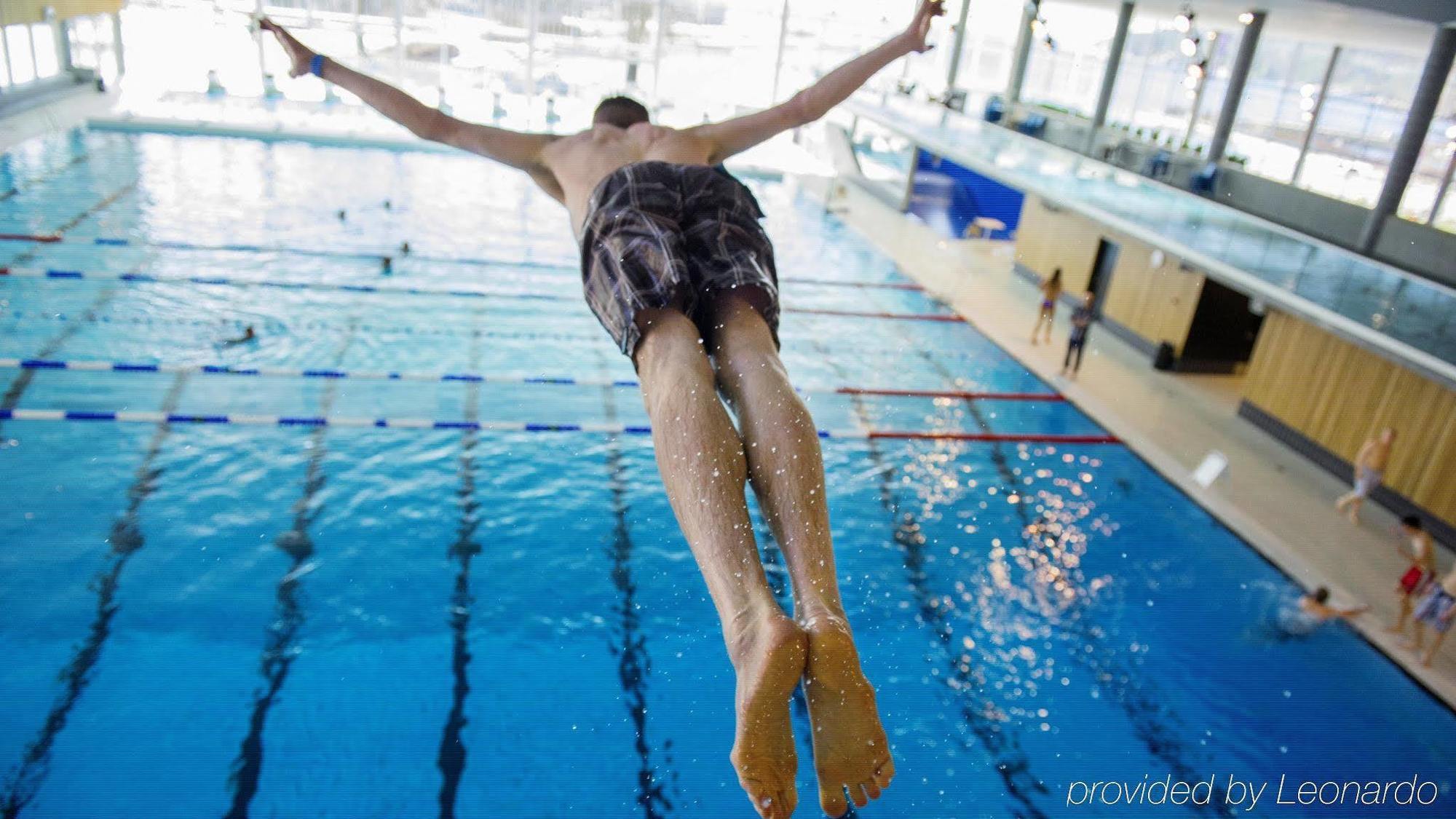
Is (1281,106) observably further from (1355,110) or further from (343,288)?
(343,288)

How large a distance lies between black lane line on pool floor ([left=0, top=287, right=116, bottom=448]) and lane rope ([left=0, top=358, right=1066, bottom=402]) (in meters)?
0.13

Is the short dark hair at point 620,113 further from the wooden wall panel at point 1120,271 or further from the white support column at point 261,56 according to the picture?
the white support column at point 261,56

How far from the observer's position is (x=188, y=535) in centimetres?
613

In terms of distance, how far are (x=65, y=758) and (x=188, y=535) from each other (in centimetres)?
192

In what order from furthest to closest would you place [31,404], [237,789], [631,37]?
[631,37]
[31,404]
[237,789]

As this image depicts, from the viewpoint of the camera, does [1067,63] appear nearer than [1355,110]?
No

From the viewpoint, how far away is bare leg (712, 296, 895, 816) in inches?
81.7

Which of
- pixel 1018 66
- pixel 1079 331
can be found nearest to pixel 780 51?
pixel 1018 66

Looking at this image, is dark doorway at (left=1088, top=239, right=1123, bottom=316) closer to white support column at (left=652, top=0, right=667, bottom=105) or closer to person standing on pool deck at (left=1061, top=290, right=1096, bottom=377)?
person standing on pool deck at (left=1061, top=290, right=1096, bottom=377)

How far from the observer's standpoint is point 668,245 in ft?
9.71

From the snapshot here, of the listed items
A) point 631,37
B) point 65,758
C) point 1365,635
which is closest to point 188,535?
point 65,758

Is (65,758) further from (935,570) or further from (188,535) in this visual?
(935,570)

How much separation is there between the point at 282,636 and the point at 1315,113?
1567 centimetres

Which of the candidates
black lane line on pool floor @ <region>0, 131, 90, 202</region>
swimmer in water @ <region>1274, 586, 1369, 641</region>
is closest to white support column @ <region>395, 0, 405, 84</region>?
black lane line on pool floor @ <region>0, 131, 90, 202</region>
